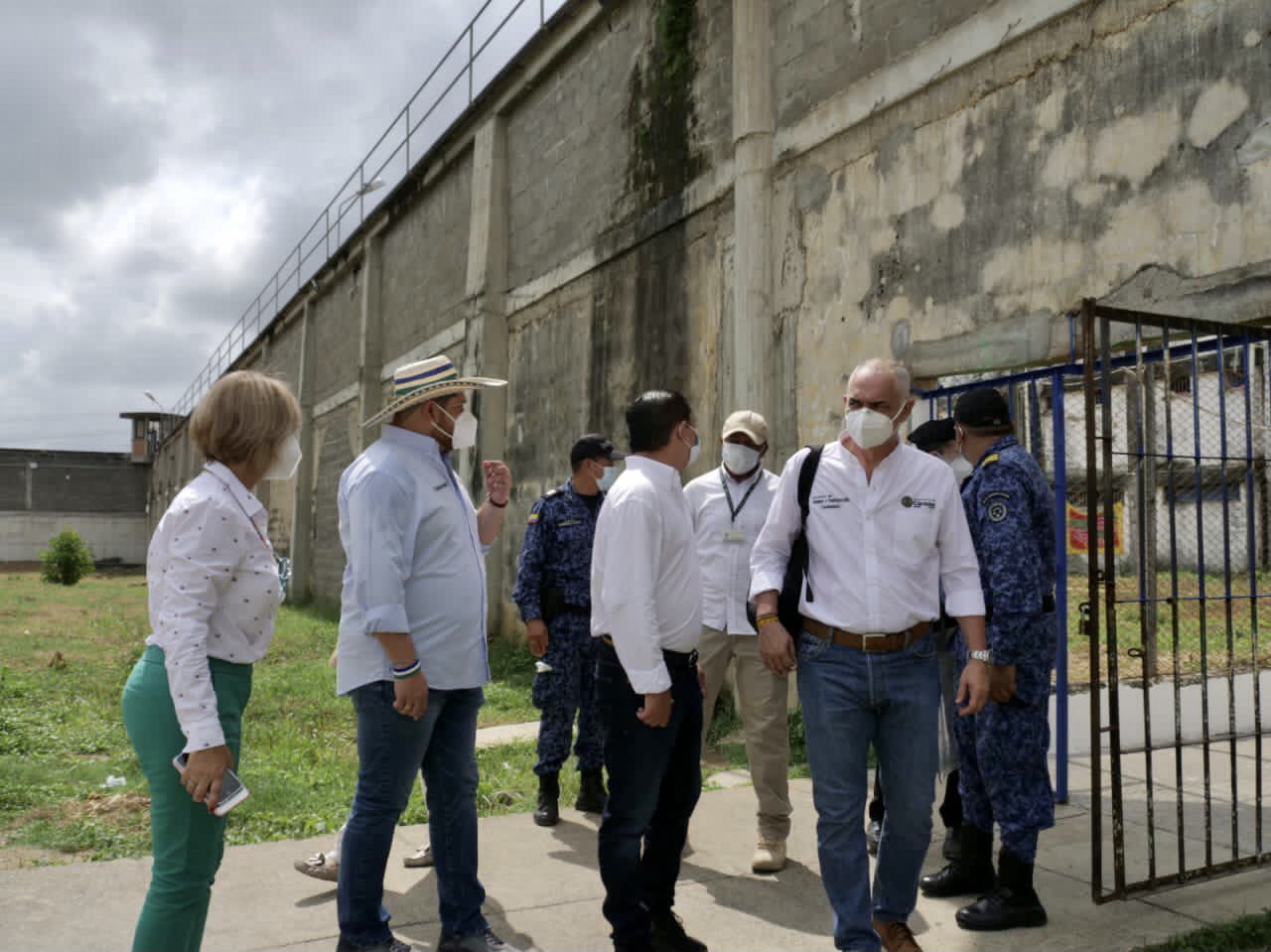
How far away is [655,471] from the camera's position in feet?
10.6

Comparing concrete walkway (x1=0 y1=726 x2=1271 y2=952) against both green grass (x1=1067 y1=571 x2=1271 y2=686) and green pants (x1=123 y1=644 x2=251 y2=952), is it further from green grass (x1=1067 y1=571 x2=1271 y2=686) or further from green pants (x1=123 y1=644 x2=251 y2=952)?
green grass (x1=1067 y1=571 x2=1271 y2=686)

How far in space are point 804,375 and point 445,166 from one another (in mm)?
8623

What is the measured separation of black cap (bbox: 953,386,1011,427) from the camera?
3.87 metres

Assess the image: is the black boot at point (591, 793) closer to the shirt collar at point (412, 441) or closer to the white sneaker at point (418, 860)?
the white sneaker at point (418, 860)

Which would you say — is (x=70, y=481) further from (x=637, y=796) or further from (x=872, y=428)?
(x=872, y=428)

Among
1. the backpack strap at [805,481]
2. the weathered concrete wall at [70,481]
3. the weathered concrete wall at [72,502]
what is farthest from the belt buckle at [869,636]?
the weathered concrete wall at [70,481]

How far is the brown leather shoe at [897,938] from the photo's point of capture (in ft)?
10.4

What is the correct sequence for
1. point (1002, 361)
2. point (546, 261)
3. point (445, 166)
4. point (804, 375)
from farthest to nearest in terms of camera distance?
Answer: point (445, 166)
point (546, 261)
point (804, 375)
point (1002, 361)

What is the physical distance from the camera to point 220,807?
2.34m

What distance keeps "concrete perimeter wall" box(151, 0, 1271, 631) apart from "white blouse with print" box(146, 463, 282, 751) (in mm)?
4148

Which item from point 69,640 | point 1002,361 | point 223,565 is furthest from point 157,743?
point 69,640

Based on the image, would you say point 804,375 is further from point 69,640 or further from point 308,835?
point 69,640

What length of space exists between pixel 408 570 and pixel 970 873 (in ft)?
8.11

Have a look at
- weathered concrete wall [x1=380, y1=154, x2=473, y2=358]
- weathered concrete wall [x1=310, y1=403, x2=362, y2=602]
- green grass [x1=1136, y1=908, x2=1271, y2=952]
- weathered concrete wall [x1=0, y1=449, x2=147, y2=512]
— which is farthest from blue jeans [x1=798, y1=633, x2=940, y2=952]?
weathered concrete wall [x1=0, y1=449, x2=147, y2=512]
